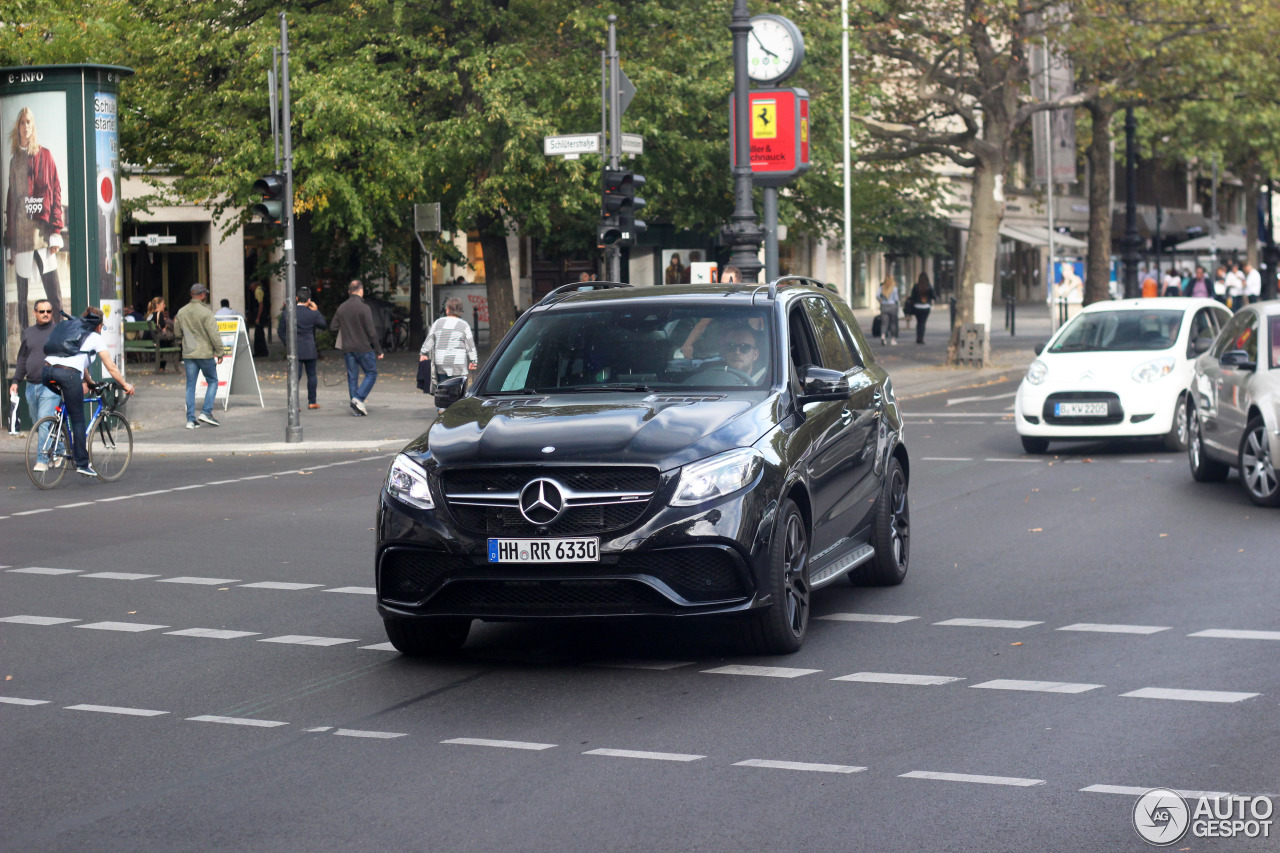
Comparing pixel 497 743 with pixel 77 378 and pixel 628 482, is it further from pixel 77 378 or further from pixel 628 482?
pixel 77 378

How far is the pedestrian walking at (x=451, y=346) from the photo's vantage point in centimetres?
2112

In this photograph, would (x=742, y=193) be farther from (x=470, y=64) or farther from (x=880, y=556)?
(x=880, y=556)

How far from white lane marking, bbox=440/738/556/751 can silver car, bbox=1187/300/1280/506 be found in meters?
7.98

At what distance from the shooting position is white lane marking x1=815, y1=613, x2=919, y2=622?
8.62 m

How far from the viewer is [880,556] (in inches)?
376

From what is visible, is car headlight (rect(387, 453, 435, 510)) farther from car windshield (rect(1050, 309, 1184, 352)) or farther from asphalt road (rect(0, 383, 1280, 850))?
car windshield (rect(1050, 309, 1184, 352))

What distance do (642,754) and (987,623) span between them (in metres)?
2.98

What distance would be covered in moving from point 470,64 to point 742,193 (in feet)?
22.7

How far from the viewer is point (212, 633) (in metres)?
8.62

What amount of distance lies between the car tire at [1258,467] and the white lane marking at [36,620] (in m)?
8.28

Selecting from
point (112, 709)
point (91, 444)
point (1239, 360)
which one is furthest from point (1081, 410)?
point (112, 709)

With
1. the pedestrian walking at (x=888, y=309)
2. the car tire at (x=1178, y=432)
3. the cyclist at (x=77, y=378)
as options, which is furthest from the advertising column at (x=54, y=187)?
the pedestrian walking at (x=888, y=309)

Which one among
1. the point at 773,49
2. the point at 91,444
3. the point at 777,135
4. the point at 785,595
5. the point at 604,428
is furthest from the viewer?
the point at 773,49

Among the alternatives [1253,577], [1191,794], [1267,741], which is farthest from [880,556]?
[1191,794]
